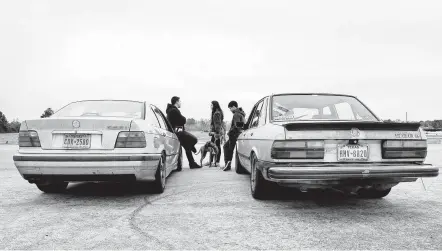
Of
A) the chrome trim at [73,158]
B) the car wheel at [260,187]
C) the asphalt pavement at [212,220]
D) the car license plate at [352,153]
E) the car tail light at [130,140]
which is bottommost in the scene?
the asphalt pavement at [212,220]

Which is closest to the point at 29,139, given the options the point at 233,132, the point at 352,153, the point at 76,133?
the point at 76,133

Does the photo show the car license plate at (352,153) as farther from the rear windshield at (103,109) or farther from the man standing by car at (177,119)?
the man standing by car at (177,119)

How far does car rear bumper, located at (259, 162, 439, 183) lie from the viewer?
389cm

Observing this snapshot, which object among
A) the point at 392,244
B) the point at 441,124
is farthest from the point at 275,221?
the point at 441,124

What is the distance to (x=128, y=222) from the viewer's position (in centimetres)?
382

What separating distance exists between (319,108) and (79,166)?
131 inches

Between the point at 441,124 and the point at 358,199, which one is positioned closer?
the point at 358,199

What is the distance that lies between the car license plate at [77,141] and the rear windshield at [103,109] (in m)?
0.87

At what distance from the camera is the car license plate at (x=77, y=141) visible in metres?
4.66

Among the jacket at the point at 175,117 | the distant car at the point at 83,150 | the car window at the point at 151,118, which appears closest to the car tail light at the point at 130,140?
the distant car at the point at 83,150

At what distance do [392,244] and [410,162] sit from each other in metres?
1.39

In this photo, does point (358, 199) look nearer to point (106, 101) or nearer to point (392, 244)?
point (392, 244)

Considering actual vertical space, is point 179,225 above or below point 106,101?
below

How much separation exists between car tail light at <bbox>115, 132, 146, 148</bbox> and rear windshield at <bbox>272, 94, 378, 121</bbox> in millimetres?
1763
